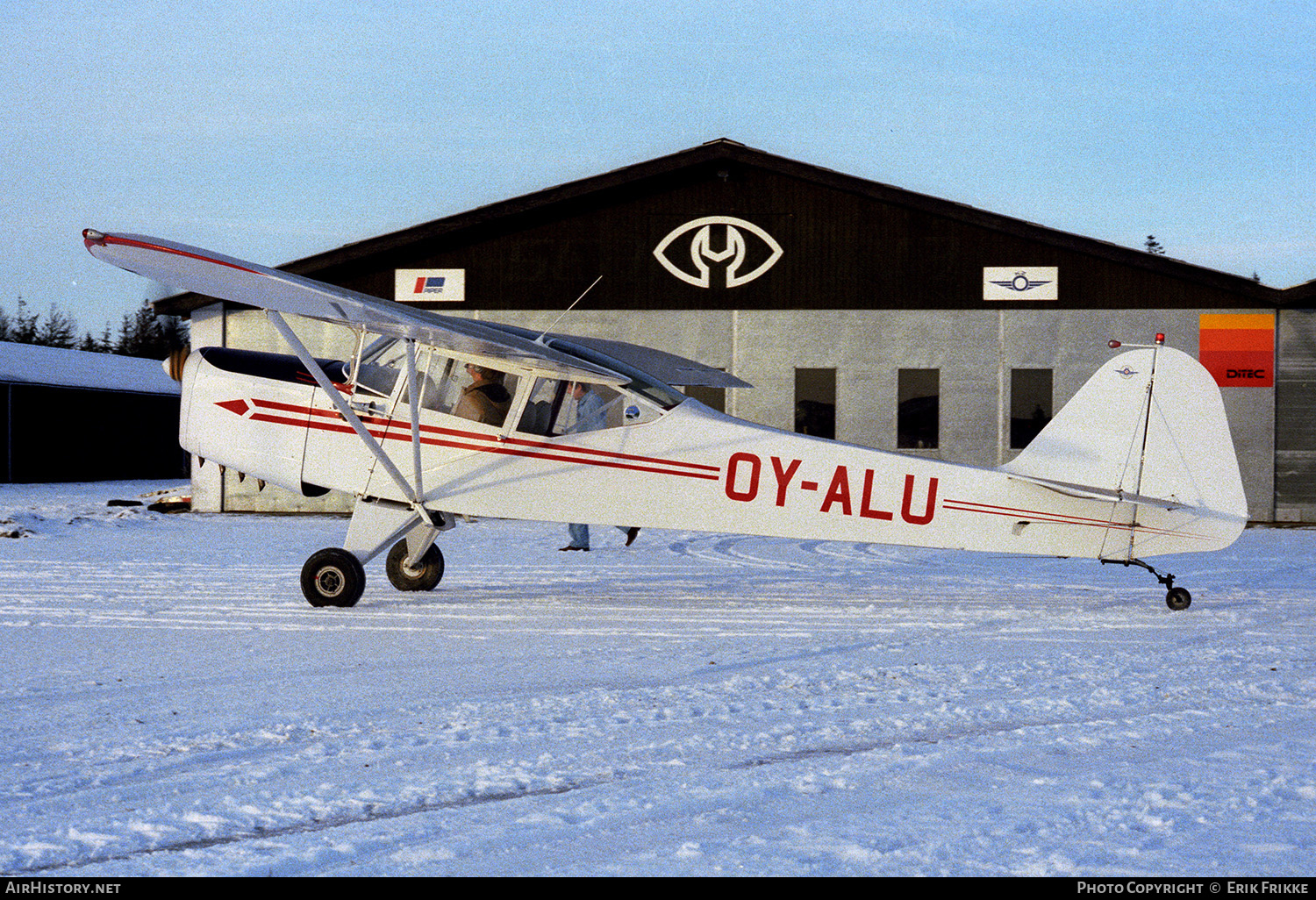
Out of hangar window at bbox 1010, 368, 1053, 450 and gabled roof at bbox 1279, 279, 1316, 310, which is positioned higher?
gabled roof at bbox 1279, 279, 1316, 310

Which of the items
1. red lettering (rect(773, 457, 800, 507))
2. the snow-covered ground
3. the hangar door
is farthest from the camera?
the hangar door

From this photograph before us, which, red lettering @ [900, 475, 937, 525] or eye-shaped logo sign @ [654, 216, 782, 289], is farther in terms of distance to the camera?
eye-shaped logo sign @ [654, 216, 782, 289]

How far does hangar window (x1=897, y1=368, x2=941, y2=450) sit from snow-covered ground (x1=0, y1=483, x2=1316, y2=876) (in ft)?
29.1

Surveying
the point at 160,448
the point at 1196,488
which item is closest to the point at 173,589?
the point at 1196,488

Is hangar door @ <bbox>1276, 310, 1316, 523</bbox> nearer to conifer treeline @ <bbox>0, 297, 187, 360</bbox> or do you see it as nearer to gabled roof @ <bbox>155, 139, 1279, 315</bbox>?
gabled roof @ <bbox>155, 139, 1279, 315</bbox>

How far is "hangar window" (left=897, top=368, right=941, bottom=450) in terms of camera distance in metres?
18.5

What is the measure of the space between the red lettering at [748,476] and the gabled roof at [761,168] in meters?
11.0

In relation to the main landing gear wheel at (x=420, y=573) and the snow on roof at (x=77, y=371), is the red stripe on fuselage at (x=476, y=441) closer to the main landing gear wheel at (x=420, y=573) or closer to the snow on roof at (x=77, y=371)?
the main landing gear wheel at (x=420, y=573)

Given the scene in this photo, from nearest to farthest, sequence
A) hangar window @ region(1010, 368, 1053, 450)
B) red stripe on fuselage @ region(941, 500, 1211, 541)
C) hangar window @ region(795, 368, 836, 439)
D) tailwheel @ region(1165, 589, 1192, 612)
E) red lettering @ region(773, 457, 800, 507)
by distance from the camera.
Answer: red stripe on fuselage @ region(941, 500, 1211, 541) < red lettering @ region(773, 457, 800, 507) < tailwheel @ region(1165, 589, 1192, 612) < hangar window @ region(1010, 368, 1053, 450) < hangar window @ region(795, 368, 836, 439)

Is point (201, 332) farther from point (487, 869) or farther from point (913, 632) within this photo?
point (487, 869)

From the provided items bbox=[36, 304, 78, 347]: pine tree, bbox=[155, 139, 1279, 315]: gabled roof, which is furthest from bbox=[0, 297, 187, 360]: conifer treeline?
bbox=[155, 139, 1279, 315]: gabled roof

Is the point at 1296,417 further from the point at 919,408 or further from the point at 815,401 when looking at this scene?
the point at 815,401

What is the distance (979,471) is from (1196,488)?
4.78 feet

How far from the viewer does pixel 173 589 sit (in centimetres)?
935
